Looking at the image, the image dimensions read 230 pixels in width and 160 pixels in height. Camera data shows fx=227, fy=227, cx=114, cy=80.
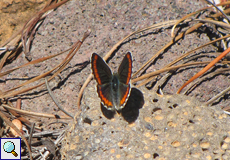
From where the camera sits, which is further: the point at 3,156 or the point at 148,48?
the point at 148,48

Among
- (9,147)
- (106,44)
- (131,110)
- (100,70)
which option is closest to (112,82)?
(100,70)

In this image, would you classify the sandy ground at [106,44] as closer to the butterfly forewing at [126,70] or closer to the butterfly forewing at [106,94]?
the butterfly forewing at [106,94]

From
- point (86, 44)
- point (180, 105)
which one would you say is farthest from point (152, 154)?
point (86, 44)

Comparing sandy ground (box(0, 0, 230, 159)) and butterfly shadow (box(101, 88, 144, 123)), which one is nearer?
butterfly shadow (box(101, 88, 144, 123))

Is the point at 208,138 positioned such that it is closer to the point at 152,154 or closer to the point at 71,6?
the point at 152,154

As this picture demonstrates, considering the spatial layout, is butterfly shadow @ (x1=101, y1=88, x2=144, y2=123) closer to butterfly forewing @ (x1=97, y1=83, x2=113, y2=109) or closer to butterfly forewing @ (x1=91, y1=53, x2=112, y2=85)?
butterfly forewing @ (x1=97, y1=83, x2=113, y2=109)

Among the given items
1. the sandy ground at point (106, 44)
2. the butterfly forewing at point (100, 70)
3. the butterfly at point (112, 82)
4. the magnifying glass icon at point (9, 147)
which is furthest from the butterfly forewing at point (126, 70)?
the magnifying glass icon at point (9, 147)

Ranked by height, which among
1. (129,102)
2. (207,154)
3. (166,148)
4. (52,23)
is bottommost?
(207,154)

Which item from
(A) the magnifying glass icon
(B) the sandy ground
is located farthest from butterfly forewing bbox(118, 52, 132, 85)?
(A) the magnifying glass icon
